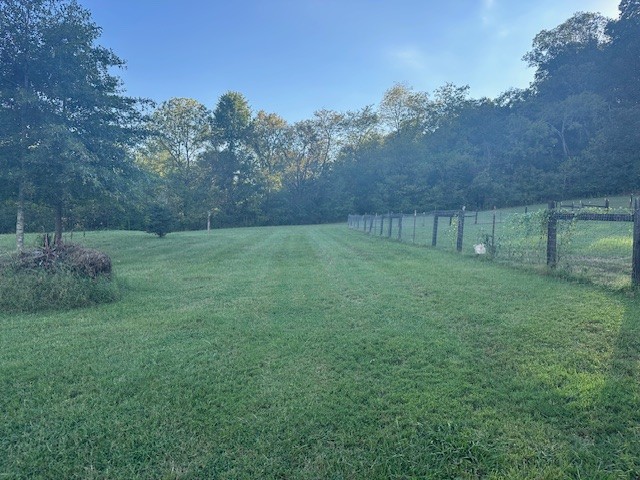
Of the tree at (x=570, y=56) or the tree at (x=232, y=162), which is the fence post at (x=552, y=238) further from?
the tree at (x=570, y=56)

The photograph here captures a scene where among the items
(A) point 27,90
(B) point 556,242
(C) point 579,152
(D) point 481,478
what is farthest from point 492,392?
(C) point 579,152

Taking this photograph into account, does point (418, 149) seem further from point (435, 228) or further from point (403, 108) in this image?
point (435, 228)

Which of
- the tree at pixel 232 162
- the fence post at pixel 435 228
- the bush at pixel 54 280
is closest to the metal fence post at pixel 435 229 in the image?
the fence post at pixel 435 228

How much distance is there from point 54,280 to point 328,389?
4.52 meters

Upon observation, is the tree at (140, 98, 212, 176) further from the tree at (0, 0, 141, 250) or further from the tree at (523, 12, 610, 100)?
the tree at (523, 12, 610, 100)

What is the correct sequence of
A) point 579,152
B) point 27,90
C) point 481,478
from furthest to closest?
point 579,152
point 27,90
point 481,478

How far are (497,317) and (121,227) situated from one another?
29.5m

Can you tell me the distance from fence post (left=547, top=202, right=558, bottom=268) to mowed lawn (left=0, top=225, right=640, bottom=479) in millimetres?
1588

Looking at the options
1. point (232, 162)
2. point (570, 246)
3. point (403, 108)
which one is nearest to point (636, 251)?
point (570, 246)

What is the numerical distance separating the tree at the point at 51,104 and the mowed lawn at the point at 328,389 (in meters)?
6.16

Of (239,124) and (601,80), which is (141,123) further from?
(601,80)

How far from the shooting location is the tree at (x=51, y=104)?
913 cm

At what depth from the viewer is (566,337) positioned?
11.7 ft

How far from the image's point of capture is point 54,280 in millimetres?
5035
